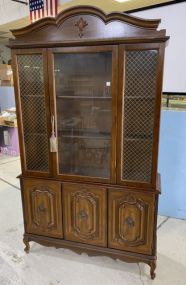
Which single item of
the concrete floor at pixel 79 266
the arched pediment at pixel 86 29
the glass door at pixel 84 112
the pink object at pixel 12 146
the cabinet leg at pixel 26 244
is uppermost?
the arched pediment at pixel 86 29

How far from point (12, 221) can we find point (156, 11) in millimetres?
3069

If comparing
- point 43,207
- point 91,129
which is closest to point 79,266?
point 43,207

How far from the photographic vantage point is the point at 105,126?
203 centimetres

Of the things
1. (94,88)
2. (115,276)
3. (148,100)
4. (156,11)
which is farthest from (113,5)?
(115,276)

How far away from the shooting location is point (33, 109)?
210 centimetres

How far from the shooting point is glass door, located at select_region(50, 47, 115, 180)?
1926 mm

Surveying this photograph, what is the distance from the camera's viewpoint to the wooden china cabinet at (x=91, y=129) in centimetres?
175

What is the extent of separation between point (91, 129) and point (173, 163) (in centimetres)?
122

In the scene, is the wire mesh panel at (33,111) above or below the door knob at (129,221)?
above

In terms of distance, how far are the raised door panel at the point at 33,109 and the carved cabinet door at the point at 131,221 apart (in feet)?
2.20

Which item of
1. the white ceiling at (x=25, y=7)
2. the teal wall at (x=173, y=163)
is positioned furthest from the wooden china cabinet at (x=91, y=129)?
the white ceiling at (x=25, y=7)

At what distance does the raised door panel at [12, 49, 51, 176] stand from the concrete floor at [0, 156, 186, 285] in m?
0.84

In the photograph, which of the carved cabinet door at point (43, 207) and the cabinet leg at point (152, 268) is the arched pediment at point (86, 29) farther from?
the cabinet leg at point (152, 268)

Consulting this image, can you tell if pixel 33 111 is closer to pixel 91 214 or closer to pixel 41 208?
pixel 41 208
